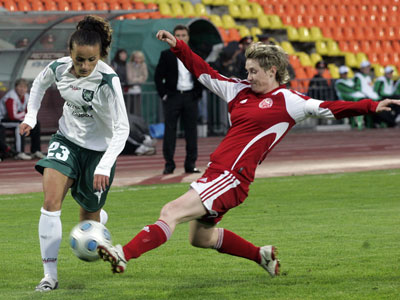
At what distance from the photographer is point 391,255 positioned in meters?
7.79

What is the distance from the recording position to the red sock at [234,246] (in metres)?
A: 6.79

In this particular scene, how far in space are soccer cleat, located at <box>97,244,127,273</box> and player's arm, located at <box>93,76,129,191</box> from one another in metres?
0.72

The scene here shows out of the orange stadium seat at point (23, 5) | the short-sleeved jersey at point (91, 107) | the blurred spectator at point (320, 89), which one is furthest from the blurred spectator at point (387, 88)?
the short-sleeved jersey at point (91, 107)

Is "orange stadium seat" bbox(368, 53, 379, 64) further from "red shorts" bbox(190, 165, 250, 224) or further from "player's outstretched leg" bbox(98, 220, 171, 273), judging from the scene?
"player's outstretched leg" bbox(98, 220, 171, 273)

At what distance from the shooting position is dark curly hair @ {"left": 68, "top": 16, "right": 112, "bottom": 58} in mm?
6578

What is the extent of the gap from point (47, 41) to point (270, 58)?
556 inches

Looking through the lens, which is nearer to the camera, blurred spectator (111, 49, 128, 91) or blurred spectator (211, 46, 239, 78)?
blurred spectator (111, 49, 128, 91)

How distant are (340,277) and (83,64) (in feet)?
7.59

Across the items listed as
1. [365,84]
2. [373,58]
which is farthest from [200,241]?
[373,58]

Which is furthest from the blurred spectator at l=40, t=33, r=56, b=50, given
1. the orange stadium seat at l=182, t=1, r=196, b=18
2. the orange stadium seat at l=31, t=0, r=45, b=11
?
the orange stadium seat at l=182, t=1, r=196, b=18

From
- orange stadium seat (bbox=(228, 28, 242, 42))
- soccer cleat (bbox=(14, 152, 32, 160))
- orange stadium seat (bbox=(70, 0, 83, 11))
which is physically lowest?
soccer cleat (bbox=(14, 152, 32, 160))

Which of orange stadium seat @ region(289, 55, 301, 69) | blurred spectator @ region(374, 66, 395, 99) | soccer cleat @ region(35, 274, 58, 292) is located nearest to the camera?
soccer cleat @ region(35, 274, 58, 292)

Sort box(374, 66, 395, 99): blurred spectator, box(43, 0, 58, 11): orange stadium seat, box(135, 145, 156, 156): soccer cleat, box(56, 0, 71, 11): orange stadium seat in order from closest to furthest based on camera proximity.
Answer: box(135, 145, 156, 156): soccer cleat, box(43, 0, 58, 11): orange stadium seat, box(56, 0, 71, 11): orange stadium seat, box(374, 66, 395, 99): blurred spectator

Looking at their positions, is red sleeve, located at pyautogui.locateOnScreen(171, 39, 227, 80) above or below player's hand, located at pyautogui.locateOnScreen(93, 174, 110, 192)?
above
